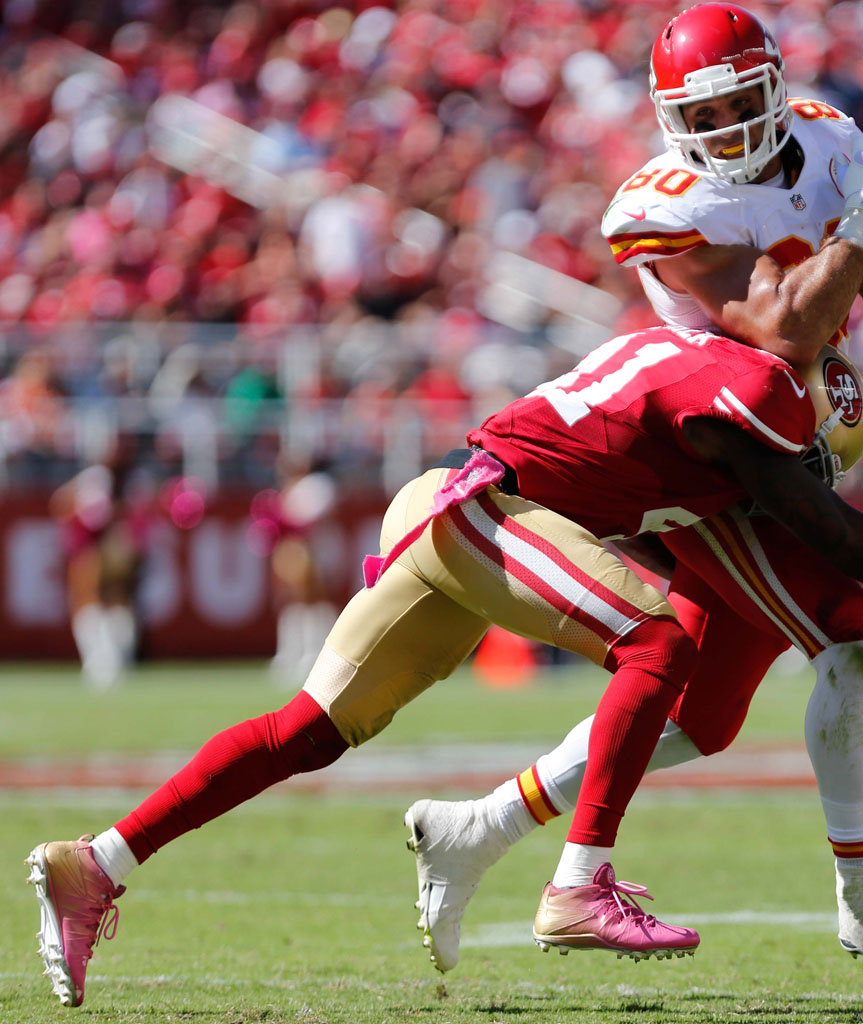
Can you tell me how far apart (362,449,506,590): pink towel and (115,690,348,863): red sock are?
0.37m

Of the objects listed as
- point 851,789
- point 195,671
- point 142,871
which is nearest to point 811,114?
point 851,789

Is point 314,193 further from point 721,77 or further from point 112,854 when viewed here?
point 112,854

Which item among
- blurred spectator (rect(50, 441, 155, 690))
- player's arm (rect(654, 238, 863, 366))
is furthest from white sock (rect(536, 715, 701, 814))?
blurred spectator (rect(50, 441, 155, 690))

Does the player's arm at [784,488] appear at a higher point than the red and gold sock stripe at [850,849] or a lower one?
higher

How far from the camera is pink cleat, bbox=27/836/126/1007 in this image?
2.96m

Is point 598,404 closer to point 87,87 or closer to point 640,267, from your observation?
point 640,267

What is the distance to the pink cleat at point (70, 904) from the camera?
2.96m

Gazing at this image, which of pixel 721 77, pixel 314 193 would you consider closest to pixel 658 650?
pixel 721 77

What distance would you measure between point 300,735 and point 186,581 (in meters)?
9.96

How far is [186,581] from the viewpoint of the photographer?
1287 cm

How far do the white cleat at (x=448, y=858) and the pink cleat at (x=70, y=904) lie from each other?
0.60 meters

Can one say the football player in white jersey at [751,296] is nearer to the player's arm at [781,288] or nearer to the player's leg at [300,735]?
the player's arm at [781,288]

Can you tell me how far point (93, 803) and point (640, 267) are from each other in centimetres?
353

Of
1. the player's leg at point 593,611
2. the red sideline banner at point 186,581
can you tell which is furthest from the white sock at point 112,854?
the red sideline banner at point 186,581
